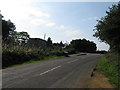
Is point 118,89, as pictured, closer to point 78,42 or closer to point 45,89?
point 45,89

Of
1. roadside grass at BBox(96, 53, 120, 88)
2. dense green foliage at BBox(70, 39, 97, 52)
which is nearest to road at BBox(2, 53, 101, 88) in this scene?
roadside grass at BBox(96, 53, 120, 88)

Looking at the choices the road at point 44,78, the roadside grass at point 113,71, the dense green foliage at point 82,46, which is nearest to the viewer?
the road at point 44,78

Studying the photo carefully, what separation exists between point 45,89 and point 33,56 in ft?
94.2

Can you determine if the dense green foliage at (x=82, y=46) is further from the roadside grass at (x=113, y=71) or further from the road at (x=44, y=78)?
the road at (x=44, y=78)

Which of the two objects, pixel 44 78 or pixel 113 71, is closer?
pixel 44 78

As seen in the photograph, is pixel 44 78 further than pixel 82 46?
No

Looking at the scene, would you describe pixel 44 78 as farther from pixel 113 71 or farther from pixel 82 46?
pixel 82 46

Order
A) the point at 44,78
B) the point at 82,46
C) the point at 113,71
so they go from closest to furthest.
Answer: the point at 44,78 → the point at 113,71 → the point at 82,46

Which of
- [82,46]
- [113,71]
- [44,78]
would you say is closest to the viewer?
[44,78]

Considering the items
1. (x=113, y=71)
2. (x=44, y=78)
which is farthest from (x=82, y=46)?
(x=44, y=78)

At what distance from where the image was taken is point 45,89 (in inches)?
471

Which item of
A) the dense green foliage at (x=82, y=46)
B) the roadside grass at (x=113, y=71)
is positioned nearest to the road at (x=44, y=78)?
the roadside grass at (x=113, y=71)

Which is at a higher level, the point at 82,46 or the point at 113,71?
the point at 82,46

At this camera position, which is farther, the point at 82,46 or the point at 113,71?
the point at 82,46
